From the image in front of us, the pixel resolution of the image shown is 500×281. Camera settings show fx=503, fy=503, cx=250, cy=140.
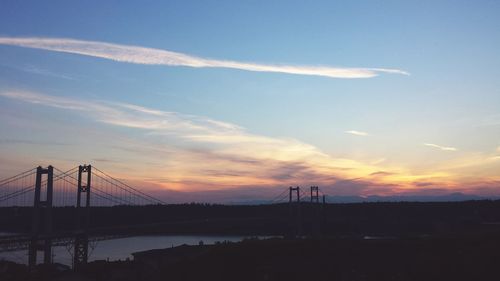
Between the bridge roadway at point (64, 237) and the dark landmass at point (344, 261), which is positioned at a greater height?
the dark landmass at point (344, 261)

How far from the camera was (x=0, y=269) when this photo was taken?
39562 millimetres

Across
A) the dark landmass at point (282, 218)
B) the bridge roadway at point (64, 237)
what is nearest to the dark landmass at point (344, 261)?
the bridge roadway at point (64, 237)

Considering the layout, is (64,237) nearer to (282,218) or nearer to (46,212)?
(46,212)

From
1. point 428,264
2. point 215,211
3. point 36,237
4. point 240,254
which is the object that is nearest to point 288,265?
point 240,254

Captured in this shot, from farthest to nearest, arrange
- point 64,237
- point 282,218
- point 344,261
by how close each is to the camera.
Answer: point 282,218
point 64,237
point 344,261

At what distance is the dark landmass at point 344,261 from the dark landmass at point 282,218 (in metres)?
55.2

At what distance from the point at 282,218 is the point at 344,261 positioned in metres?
65.6

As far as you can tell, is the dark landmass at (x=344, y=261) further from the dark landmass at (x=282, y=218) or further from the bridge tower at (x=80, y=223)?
the dark landmass at (x=282, y=218)

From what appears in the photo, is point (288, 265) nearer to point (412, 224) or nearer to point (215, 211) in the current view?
point (412, 224)

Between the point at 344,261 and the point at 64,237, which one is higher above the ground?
the point at 344,261

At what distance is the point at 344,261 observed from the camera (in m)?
25.2

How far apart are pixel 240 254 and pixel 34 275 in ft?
54.7

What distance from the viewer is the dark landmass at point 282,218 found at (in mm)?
94188

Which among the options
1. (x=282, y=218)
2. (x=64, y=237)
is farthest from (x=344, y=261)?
(x=282, y=218)
